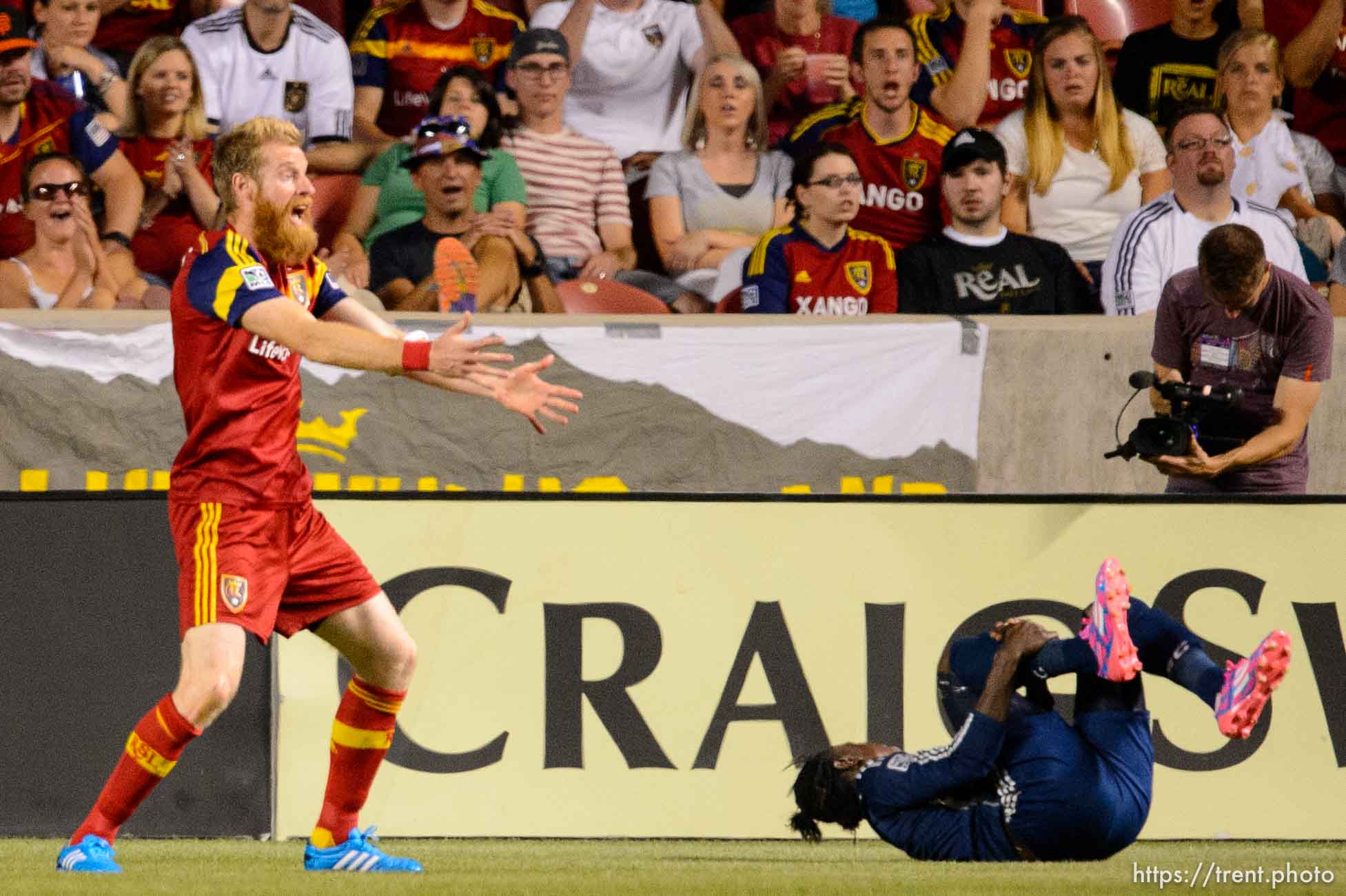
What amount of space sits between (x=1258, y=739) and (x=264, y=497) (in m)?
3.62

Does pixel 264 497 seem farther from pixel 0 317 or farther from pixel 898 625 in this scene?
pixel 0 317

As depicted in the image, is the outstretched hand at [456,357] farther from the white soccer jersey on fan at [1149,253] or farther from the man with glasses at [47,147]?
the white soccer jersey on fan at [1149,253]

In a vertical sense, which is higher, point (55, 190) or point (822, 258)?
point (55, 190)

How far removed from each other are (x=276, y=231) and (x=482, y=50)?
5.51 metres

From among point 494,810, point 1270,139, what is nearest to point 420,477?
point 494,810

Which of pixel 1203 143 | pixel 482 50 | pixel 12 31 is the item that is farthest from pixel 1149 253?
pixel 12 31

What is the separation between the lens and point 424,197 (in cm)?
938

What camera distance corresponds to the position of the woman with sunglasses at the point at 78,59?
31.2 feet

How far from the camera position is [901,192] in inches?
383

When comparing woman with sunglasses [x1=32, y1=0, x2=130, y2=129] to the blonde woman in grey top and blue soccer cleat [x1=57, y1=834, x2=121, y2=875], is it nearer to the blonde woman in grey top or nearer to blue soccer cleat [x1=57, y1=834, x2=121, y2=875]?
the blonde woman in grey top

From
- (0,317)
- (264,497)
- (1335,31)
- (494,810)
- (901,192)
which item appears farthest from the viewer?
(1335,31)

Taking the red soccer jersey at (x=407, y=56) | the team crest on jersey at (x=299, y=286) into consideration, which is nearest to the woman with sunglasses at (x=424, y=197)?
the red soccer jersey at (x=407, y=56)

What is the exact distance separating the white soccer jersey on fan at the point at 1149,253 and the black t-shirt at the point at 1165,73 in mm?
1516

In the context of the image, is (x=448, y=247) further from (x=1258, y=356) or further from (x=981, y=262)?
(x=1258, y=356)
